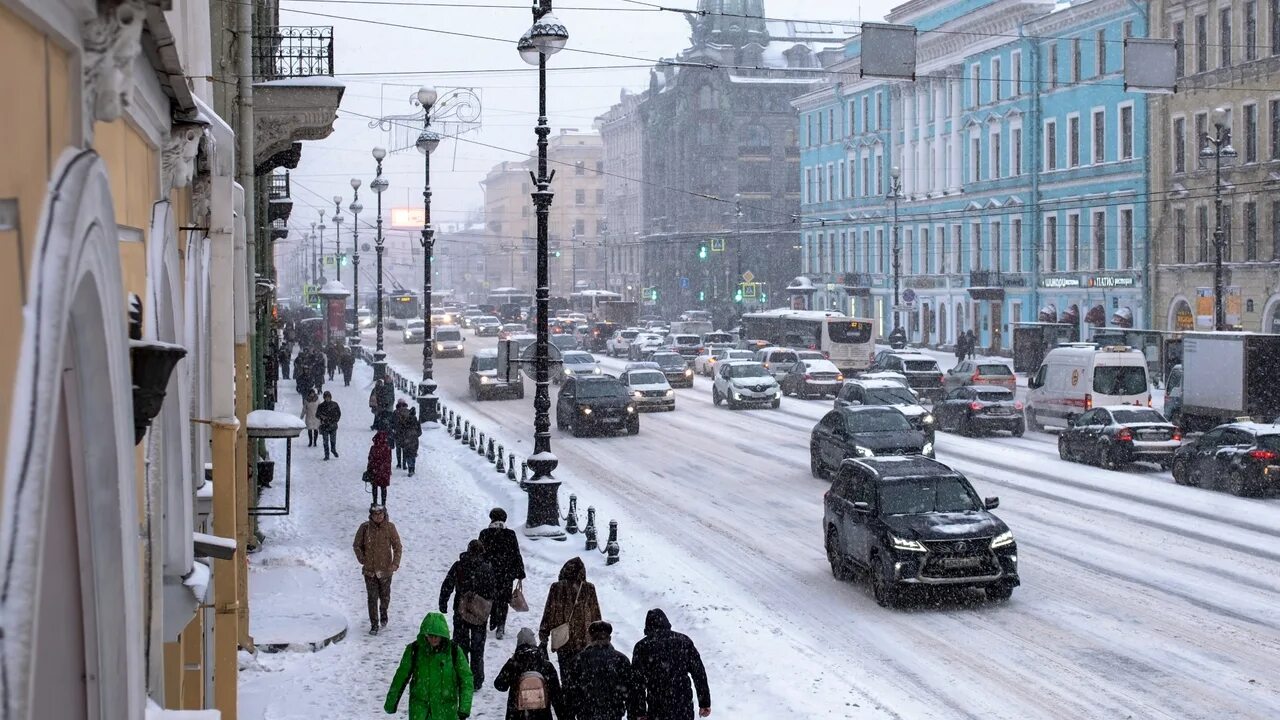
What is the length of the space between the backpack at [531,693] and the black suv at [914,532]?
745 cm

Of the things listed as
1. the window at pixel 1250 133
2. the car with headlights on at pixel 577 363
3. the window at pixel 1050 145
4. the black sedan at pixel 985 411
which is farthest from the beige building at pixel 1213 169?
the car with headlights on at pixel 577 363

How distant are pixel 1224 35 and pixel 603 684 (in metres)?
49.0

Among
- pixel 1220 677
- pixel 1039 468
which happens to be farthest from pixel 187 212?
pixel 1039 468

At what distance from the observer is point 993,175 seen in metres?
69.9

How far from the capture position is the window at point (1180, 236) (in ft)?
180

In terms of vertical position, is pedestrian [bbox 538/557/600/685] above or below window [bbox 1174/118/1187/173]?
below

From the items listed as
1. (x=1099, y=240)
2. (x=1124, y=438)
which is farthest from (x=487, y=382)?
(x=1099, y=240)

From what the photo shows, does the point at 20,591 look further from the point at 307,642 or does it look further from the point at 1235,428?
the point at 1235,428

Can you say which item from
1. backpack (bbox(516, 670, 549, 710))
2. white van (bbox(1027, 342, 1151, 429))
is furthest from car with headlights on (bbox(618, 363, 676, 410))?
backpack (bbox(516, 670, 549, 710))

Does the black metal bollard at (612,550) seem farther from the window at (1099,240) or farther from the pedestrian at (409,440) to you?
the window at (1099,240)

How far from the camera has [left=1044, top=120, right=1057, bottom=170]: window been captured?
6425cm

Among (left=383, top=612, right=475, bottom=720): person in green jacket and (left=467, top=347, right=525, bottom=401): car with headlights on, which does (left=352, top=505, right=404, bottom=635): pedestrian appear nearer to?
(left=383, top=612, right=475, bottom=720): person in green jacket

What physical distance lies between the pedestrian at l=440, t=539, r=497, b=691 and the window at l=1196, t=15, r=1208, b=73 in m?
46.7

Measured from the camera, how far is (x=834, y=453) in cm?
2711
